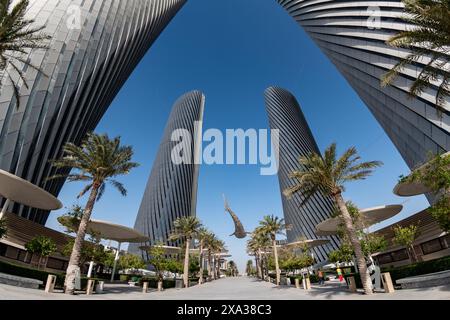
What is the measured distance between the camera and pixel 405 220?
33.8m

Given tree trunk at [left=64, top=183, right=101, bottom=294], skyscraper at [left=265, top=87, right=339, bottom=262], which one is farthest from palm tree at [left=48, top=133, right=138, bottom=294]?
skyscraper at [left=265, top=87, right=339, bottom=262]

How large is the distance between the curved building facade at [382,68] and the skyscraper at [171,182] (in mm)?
87062

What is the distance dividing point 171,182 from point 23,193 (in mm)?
102036

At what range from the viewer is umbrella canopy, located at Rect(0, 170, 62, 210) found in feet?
72.1

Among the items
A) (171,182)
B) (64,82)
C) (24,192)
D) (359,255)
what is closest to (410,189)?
(359,255)

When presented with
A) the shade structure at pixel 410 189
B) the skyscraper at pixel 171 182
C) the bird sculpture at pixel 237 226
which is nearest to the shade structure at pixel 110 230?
the bird sculpture at pixel 237 226

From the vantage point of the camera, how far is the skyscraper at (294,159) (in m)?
93.7

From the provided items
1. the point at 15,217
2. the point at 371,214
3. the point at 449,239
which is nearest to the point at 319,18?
the point at 371,214

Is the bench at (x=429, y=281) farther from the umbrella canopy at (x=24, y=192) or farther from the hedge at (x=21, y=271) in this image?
the umbrella canopy at (x=24, y=192)

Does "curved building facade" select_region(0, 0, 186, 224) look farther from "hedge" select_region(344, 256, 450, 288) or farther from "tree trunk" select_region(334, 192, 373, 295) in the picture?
"hedge" select_region(344, 256, 450, 288)

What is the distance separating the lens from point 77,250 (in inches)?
770

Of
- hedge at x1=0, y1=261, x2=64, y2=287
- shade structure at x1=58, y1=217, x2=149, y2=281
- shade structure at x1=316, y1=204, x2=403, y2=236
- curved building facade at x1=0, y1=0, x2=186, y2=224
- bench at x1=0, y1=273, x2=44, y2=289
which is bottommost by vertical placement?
bench at x1=0, y1=273, x2=44, y2=289

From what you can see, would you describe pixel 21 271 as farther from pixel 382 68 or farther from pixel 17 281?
pixel 382 68

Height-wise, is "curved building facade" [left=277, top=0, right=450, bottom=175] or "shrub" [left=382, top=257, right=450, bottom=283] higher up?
"curved building facade" [left=277, top=0, right=450, bottom=175]
